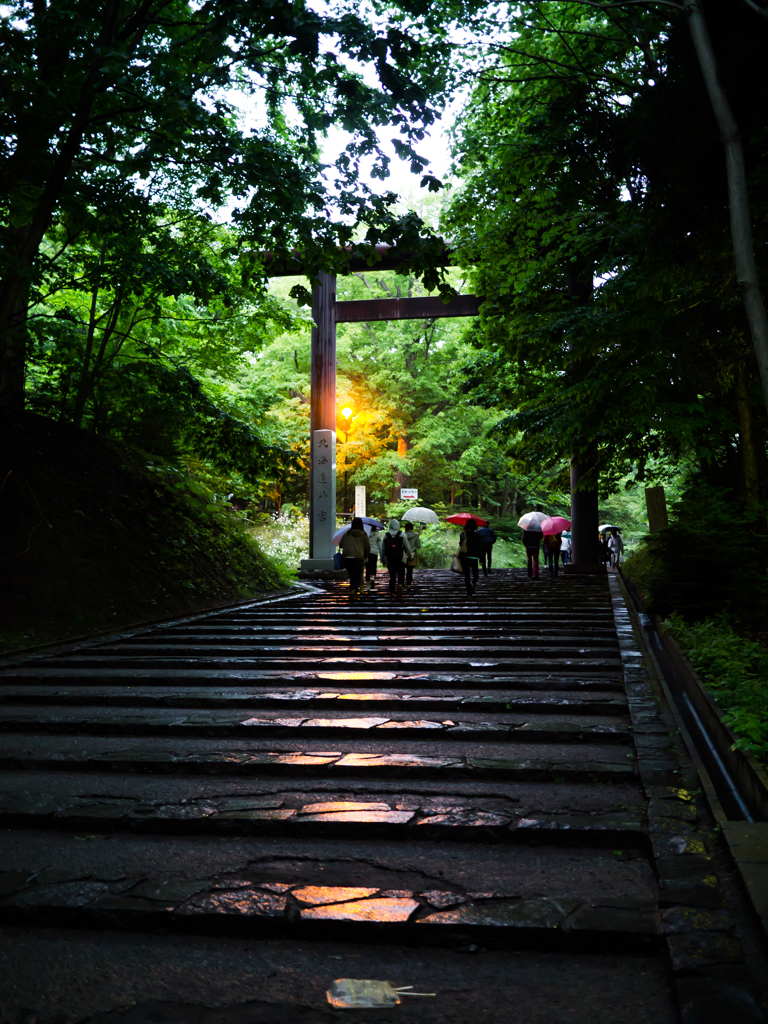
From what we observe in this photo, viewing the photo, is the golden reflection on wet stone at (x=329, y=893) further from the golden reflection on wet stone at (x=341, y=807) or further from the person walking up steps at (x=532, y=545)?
the person walking up steps at (x=532, y=545)

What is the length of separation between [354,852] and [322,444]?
20.4m

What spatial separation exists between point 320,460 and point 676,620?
15244mm

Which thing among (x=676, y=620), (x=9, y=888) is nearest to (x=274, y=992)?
(x=9, y=888)

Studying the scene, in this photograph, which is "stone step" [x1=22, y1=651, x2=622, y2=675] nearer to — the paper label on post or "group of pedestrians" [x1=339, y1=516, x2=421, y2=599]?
"group of pedestrians" [x1=339, y1=516, x2=421, y2=599]

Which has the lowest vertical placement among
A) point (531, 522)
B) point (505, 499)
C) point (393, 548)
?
point (393, 548)

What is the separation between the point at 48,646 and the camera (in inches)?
418

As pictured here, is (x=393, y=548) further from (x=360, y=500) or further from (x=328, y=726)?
(x=328, y=726)

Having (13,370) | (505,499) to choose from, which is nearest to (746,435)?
(13,370)

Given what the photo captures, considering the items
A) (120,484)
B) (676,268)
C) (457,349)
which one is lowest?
(120,484)

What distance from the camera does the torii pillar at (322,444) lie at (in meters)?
24.0

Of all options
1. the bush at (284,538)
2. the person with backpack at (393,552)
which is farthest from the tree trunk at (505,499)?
the person with backpack at (393,552)

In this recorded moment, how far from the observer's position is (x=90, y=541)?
43.4 feet

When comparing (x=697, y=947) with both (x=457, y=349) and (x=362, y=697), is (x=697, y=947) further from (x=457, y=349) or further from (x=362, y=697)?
(x=457, y=349)

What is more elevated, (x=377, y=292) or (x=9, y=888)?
(x=377, y=292)
